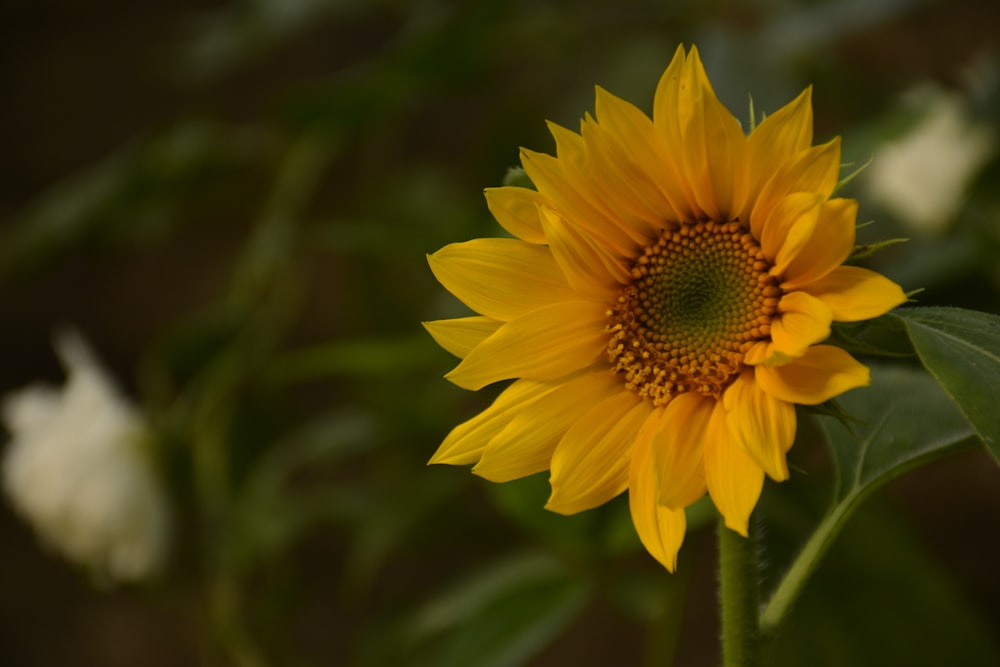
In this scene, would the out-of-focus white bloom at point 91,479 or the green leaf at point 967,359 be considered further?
the out-of-focus white bloom at point 91,479

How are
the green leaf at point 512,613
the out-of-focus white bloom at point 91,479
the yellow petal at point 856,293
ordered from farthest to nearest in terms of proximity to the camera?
the out-of-focus white bloom at point 91,479 < the green leaf at point 512,613 < the yellow petal at point 856,293

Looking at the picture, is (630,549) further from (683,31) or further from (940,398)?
(683,31)

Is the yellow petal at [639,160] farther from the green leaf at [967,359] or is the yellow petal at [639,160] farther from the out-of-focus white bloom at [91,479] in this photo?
the out-of-focus white bloom at [91,479]

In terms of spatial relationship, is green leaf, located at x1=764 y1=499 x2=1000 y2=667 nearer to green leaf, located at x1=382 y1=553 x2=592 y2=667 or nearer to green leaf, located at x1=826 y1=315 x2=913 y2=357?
green leaf, located at x1=382 y1=553 x2=592 y2=667

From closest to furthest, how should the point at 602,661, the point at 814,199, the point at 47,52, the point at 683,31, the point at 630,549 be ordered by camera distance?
the point at 814,199
the point at 630,549
the point at 683,31
the point at 602,661
the point at 47,52

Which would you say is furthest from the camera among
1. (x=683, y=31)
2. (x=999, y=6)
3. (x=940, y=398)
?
(x=999, y=6)

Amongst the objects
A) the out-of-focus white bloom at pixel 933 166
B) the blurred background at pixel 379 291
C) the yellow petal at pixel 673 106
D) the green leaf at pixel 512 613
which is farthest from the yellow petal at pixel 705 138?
the out-of-focus white bloom at pixel 933 166


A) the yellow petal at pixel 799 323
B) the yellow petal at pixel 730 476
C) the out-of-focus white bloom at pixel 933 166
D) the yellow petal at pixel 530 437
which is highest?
the yellow petal at pixel 530 437

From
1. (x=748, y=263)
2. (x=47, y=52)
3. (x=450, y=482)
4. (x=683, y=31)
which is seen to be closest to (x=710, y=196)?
(x=748, y=263)
